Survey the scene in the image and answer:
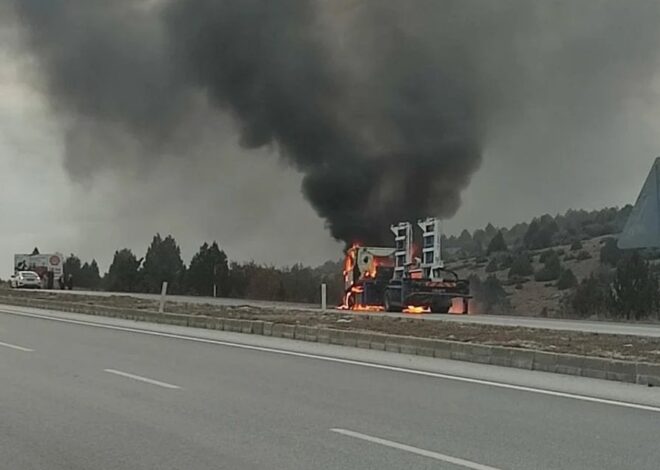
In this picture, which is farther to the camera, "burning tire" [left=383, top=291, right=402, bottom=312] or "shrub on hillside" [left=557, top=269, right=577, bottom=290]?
"shrub on hillside" [left=557, top=269, right=577, bottom=290]

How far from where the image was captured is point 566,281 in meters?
49.2

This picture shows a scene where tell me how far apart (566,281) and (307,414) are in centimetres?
4238

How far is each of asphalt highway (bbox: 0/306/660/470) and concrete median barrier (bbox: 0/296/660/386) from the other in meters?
0.45

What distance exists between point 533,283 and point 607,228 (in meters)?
20.9

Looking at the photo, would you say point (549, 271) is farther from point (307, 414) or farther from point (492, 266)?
point (307, 414)

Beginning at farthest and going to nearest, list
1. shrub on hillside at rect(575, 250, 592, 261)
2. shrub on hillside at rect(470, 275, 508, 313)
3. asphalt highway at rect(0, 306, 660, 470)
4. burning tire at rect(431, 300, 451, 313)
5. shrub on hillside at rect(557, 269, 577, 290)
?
shrub on hillside at rect(575, 250, 592, 261) < shrub on hillside at rect(557, 269, 577, 290) < shrub on hillside at rect(470, 275, 508, 313) < burning tire at rect(431, 300, 451, 313) < asphalt highway at rect(0, 306, 660, 470)

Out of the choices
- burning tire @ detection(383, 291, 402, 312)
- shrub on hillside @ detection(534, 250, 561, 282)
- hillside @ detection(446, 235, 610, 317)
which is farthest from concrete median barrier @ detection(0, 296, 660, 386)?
shrub on hillside @ detection(534, 250, 561, 282)

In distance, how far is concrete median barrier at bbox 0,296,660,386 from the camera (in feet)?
40.9

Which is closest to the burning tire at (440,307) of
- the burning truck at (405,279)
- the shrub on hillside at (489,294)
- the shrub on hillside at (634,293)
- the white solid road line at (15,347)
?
the burning truck at (405,279)

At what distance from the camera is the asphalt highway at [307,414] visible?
6.94 meters

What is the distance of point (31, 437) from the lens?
25.2 feet

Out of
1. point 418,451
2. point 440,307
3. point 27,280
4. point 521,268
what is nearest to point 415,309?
point 440,307

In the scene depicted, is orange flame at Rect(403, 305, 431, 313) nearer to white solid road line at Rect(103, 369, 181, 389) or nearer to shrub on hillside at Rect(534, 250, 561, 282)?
white solid road line at Rect(103, 369, 181, 389)

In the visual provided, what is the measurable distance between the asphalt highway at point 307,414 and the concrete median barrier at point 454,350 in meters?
0.45
